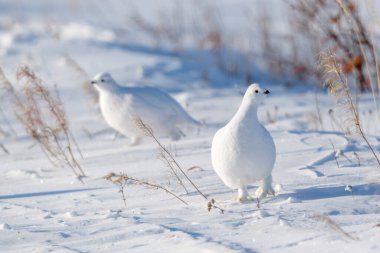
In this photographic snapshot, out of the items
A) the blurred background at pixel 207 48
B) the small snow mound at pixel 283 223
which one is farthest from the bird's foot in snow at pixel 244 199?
the blurred background at pixel 207 48

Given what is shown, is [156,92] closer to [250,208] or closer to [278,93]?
[250,208]

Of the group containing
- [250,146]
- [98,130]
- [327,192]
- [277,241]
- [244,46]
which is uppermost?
[244,46]

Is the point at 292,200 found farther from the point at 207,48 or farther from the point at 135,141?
the point at 207,48

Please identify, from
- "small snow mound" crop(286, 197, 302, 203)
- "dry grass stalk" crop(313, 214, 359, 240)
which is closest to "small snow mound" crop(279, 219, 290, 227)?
"dry grass stalk" crop(313, 214, 359, 240)

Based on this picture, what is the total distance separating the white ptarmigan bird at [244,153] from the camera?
3.25 meters

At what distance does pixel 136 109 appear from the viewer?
534 centimetres

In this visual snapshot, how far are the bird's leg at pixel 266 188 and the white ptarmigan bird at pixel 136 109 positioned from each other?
1.95 m

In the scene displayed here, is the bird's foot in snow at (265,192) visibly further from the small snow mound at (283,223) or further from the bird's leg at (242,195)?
the small snow mound at (283,223)

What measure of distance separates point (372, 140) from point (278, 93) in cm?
352

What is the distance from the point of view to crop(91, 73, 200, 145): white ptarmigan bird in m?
5.32

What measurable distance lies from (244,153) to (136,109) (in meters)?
2.19

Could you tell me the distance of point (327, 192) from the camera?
337 cm

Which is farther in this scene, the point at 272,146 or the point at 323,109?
the point at 323,109

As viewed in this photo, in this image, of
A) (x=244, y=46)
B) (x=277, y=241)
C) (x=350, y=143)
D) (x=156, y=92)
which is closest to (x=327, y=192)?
(x=277, y=241)
